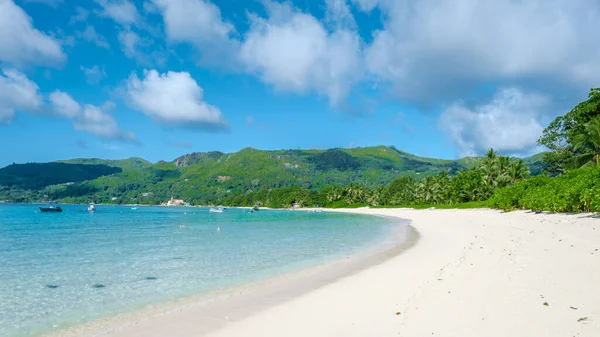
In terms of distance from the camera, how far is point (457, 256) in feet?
53.8

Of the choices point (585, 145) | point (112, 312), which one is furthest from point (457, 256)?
point (585, 145)

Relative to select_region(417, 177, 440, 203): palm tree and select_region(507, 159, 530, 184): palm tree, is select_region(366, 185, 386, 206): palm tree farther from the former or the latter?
select_region(507, 159, 530, 184): palm tree

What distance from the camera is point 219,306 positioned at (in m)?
10.5

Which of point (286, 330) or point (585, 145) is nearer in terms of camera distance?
point (286, 330)

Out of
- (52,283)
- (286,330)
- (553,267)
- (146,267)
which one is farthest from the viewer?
(146,267)

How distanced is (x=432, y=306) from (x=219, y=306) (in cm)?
592

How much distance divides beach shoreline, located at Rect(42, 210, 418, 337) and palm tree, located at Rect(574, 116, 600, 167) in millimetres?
40666

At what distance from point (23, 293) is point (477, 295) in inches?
573

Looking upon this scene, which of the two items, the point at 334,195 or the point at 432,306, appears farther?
the point at 334,195

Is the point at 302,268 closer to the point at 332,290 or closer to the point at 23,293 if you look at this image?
the point at 332,290

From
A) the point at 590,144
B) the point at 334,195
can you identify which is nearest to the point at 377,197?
the point at 334,195

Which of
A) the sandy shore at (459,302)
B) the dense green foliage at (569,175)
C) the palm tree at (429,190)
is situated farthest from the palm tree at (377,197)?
the sandy shore at (459,302)

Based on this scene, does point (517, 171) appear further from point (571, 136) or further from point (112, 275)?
point (112, 275)

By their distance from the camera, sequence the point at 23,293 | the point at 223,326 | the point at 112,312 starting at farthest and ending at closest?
the point at 23,293 < the point at 112,312 < the point at 223,326
